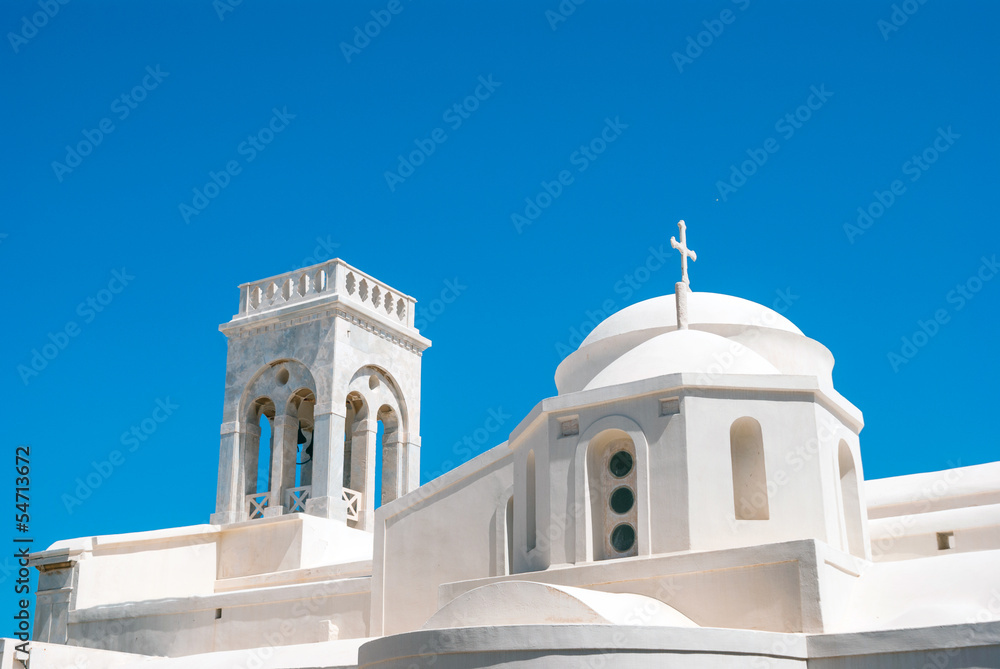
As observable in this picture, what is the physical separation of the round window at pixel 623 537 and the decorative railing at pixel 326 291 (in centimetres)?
1346

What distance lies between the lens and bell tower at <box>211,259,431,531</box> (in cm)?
2648

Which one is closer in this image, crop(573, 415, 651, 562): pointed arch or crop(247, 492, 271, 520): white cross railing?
crop(573, 415, 651, 562): pointed arch

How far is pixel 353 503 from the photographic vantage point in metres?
26.6

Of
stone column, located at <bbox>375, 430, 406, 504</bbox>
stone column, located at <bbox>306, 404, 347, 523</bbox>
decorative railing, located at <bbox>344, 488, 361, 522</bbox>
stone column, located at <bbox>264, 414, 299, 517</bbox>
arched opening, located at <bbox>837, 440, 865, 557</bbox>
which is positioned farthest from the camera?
stone column, located at <bbox>375, 430, 406, 504</bbox>

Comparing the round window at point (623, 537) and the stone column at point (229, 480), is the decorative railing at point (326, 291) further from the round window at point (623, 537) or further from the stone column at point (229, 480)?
the round window at point (623, 537)

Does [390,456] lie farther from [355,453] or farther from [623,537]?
[623,537]

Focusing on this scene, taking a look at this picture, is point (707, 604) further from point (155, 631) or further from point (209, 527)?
point (209, 527)

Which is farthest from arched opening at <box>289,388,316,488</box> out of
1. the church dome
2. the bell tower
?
the church dome

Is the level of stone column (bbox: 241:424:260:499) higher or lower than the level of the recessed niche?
higher

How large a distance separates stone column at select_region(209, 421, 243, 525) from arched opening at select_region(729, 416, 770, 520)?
1451 cm

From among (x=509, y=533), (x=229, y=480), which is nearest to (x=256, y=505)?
(x=229, y=480)

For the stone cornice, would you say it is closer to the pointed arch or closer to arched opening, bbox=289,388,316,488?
arched opening, bbox=289,388,316,488

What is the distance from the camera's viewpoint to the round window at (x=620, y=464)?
1516cm

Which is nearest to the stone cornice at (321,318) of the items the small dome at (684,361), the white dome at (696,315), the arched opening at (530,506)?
the white dome at (696,315)
